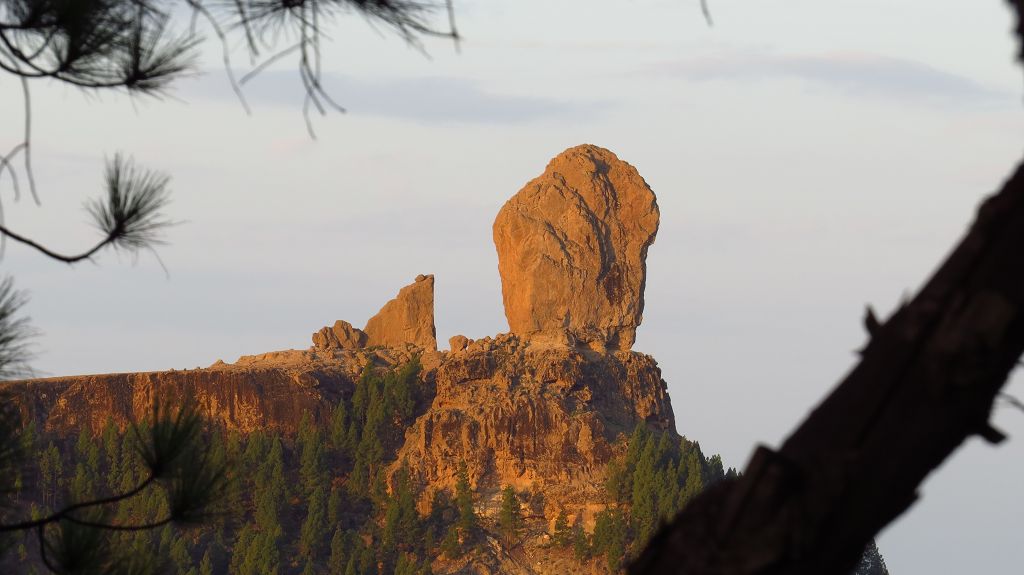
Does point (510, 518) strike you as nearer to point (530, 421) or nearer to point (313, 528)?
point (530, 421)

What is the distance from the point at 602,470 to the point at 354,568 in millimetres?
9998

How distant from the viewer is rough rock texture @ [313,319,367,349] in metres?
62.4

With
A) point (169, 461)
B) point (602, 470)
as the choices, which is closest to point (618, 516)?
point (602, 470)

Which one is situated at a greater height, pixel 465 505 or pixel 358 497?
pixel 358 497

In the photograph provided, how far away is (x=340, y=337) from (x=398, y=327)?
2689 mm

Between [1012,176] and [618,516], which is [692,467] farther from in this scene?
[1012,176]

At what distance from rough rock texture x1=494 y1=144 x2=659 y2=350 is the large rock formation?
3162 millimetres

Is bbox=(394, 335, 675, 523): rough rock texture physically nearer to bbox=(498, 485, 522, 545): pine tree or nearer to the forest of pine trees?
the forest of pine trees

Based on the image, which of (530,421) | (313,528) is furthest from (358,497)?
(530,421)

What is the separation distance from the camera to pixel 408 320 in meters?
61.2

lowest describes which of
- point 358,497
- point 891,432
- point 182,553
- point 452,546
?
point 452,546

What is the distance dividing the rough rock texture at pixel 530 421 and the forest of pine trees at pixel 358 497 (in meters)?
0.78

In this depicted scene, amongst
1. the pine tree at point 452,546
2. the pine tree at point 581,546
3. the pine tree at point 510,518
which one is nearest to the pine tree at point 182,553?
the pine tree at point 452,546

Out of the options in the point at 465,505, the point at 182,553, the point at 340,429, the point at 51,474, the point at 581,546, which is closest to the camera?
the point at 182,553
